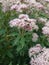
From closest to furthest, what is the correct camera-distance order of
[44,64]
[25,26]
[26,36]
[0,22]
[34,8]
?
[44,64]
[25,26]
[26,36]
[0,22]
[34,8]

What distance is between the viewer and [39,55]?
3445 mm

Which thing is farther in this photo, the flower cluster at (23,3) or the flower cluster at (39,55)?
the flower cluster at (23,3)

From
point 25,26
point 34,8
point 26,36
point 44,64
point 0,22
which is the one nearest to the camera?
point 44,64

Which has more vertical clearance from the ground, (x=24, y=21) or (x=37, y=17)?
(x=24, y=21)

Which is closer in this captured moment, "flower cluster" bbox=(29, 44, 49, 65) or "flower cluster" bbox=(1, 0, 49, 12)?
"flower cluster" bbox=(29, 44, 49, 65)

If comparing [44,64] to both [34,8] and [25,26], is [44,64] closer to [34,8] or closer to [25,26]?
[25,26]

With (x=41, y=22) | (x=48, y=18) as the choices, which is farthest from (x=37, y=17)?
(x=48, y=18)

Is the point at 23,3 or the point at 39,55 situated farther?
the point at 23,3

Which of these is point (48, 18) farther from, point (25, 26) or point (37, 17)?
point (25, 26)

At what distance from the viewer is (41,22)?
163 inches

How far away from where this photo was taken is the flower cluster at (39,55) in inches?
130

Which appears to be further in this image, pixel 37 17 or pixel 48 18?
pixel 48 18

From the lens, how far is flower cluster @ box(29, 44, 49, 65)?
130 inches

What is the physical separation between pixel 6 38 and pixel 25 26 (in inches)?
19.1
